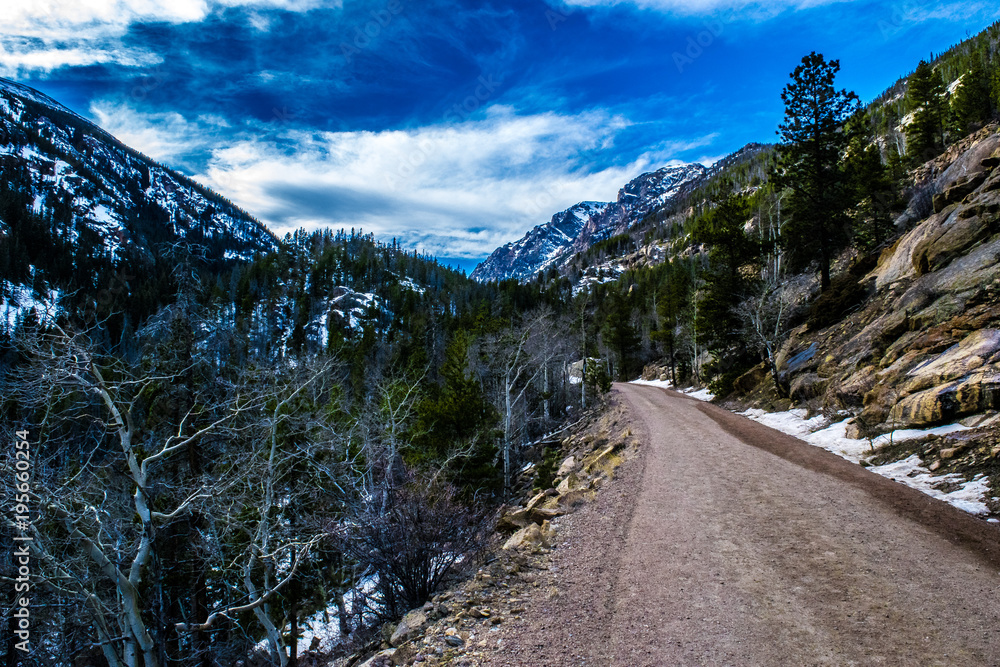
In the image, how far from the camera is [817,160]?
805 inches

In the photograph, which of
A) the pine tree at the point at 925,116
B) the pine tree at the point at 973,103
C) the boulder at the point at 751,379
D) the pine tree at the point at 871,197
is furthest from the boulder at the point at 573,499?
the pine tree at the point at 925,116

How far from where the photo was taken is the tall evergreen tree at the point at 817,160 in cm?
1988

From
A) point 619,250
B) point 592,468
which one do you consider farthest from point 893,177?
point 619,250

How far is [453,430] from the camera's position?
20.6 m

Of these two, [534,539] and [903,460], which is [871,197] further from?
[534,539]

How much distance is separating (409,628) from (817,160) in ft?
83.8

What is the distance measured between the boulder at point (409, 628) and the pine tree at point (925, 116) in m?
57.0

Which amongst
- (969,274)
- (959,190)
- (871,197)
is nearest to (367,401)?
(969,274)

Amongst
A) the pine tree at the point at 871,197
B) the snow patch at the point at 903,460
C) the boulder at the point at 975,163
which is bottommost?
the snow patch at the point at 903,460

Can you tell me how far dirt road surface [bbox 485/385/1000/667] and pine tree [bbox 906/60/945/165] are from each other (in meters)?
50.3

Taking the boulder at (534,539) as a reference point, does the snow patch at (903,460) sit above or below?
above

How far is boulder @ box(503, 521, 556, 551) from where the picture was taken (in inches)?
286

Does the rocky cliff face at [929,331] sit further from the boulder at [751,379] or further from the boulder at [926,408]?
the boulder at [751,379]

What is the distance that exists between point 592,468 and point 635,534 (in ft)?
19.1
